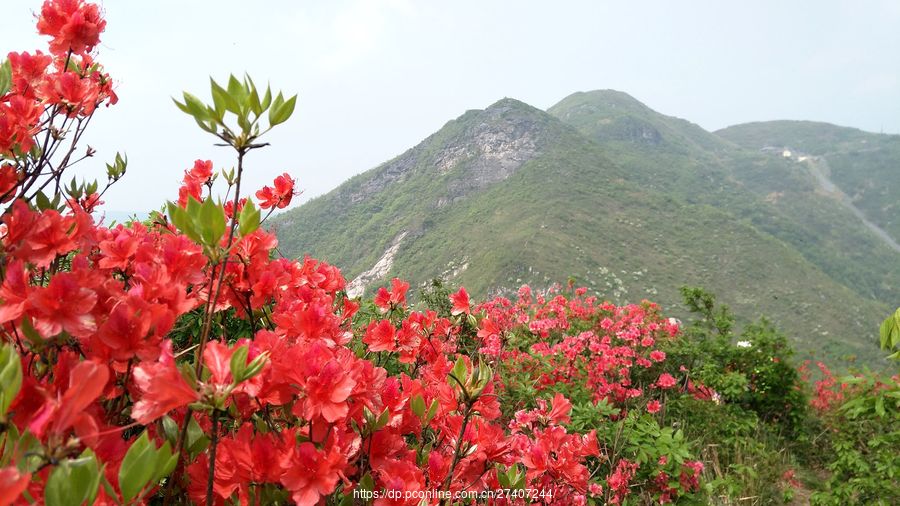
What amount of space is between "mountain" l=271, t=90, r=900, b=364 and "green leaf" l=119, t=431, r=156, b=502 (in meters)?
12.1

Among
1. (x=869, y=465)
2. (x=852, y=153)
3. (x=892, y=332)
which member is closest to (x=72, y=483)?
(x=892, y=332)

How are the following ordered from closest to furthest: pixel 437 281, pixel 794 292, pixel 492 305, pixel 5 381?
pixel 5 381
pixel 437 281
pixel 492 305
pixel 794 292

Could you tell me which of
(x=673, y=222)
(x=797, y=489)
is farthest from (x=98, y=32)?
(x=673, y=222)

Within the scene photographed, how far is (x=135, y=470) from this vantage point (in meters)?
0.56

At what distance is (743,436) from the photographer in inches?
172

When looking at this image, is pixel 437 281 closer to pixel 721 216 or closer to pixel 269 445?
pixel 269 445

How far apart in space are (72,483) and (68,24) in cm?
154

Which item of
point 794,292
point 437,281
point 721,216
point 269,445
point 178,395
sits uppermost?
point 178,395

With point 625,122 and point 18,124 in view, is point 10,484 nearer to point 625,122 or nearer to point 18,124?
point 18,124

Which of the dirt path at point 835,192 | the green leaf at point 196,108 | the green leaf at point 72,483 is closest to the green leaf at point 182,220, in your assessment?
the green leaf at point 196,108

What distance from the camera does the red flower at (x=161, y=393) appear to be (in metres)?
0.62

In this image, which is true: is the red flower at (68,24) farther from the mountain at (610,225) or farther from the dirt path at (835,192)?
the dirt path at (835,192)

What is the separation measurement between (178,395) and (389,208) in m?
49.2

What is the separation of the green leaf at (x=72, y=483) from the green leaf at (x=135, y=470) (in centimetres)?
4
